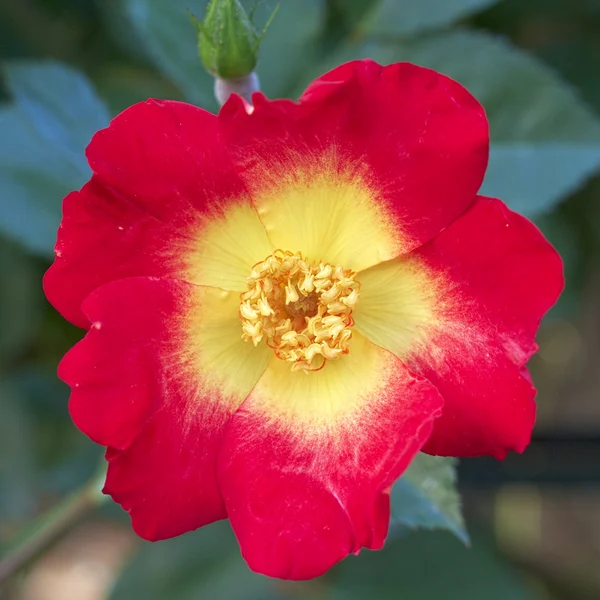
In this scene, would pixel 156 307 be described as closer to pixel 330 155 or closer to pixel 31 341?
pixel 330 155

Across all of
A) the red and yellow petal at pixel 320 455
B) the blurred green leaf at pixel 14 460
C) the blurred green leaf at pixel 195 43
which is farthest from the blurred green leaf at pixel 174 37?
the blurred green leaf at pixel 14 460

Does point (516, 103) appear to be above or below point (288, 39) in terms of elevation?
below

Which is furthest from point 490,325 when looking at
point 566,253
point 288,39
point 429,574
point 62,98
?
point 429,574

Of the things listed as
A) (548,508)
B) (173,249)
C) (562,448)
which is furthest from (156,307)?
(548,508)

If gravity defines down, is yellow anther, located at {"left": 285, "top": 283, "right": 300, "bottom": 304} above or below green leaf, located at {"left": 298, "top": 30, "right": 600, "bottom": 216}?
above

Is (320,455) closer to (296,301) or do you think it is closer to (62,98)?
(296,301)

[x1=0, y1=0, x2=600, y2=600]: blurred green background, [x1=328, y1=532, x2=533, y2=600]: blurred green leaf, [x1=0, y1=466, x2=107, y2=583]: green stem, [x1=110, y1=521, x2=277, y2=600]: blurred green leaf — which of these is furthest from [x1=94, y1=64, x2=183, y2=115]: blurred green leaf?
[x1=328, y1=532, x2=533, y2=600]: blurred green leaf

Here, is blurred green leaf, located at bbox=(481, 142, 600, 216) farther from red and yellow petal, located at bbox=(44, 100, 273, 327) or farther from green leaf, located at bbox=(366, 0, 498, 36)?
red and yellow petal, located at bbox=(44, 100, 273, 327)
